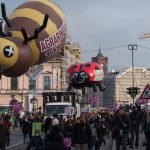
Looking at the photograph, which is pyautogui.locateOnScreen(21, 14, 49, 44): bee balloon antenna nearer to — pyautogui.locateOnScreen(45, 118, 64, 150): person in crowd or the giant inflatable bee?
the giant inflatable bee

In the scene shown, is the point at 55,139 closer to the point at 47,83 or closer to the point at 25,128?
the point at 25,128

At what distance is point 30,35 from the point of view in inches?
587

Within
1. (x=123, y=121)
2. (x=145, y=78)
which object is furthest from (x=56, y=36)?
(x=145, y=78)

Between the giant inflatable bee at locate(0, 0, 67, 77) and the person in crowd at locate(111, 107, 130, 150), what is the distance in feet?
18.9

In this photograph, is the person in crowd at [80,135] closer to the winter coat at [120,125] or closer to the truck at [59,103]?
the winter coat at [120,125]

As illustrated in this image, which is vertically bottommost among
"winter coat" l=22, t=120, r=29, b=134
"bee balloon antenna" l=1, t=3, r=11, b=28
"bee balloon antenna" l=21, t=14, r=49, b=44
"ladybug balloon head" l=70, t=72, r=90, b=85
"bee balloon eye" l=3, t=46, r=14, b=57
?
"winter coat" l=22, t=120, r=29, b=134

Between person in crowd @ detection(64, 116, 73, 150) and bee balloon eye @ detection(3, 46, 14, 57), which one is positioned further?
person in crowd @ detection(64, 116, 73, 150)

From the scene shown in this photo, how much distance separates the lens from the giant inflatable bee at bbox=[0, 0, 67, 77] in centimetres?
1456

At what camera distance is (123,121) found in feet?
69.0

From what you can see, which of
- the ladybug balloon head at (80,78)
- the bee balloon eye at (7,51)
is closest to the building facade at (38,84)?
the ladybug balloon head at (80,78)

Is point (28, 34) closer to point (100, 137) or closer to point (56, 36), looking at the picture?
point (56, 36)

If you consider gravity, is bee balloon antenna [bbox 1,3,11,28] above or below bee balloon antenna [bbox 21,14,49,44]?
above

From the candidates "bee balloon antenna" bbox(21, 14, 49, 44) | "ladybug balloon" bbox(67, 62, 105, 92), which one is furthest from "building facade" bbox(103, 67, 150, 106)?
"bee balloon antenna" bbox(21, 14, 49, 44)

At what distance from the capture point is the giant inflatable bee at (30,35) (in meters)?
14.6
